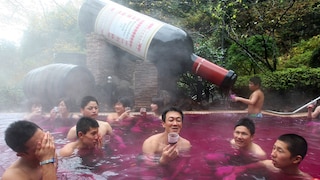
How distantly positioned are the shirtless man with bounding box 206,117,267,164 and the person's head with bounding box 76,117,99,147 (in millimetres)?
1424

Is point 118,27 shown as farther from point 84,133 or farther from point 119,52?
point 119,52

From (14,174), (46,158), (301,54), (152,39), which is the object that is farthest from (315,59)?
(14,174)

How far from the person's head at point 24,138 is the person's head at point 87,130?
1.29m

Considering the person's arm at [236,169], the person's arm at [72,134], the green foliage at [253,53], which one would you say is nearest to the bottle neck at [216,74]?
the person's arm at [236,169]

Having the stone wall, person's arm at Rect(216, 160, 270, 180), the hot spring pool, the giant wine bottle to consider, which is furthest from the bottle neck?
the stone wall

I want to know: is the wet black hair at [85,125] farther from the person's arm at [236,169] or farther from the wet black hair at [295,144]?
the wet black hair at [295,144]

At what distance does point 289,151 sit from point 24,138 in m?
2.26

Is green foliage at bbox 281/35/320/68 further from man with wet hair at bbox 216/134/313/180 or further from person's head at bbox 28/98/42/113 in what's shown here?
person's head at bbox 28/98/42/113

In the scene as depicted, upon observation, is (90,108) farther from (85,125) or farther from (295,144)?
(295,144)

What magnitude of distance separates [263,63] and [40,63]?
13.7 meters

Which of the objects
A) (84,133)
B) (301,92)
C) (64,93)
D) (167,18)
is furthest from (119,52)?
(84,133)

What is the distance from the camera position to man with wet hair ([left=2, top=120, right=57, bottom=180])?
2098mm

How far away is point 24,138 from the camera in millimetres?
2100

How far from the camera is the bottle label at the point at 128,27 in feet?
15.8
